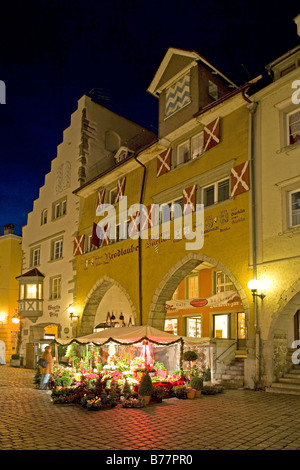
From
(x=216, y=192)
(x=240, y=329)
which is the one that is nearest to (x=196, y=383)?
(x=216, y=192)

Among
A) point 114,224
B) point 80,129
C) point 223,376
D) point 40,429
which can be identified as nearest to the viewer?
point 40,429

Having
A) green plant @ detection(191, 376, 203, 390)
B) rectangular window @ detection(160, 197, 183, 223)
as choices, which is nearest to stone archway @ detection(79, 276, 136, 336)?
rectangular window @ detection(160, 197, 183, 223)

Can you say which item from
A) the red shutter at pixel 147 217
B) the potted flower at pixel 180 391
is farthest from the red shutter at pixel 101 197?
the potted flower at pixel 180 391

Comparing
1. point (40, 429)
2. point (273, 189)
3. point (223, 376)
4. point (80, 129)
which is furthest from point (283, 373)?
point (80, 129)

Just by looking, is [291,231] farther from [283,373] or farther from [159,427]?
[159,427]

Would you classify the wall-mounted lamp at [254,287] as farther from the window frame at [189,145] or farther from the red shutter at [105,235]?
the red shutter at [105,235]

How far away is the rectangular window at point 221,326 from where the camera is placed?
874 inches

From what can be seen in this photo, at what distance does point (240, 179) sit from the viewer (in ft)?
53.0

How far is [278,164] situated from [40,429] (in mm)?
11251

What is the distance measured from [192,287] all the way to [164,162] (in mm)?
7925

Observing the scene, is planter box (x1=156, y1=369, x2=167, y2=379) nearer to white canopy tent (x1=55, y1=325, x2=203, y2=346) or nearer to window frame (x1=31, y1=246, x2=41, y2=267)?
white canopy tent (x1=55, y1=325, x2=203, y2=346)

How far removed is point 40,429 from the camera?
8570 millimetres

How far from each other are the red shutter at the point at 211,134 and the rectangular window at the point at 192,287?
881cm

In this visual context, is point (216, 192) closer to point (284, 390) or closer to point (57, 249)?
point (284, 390)
